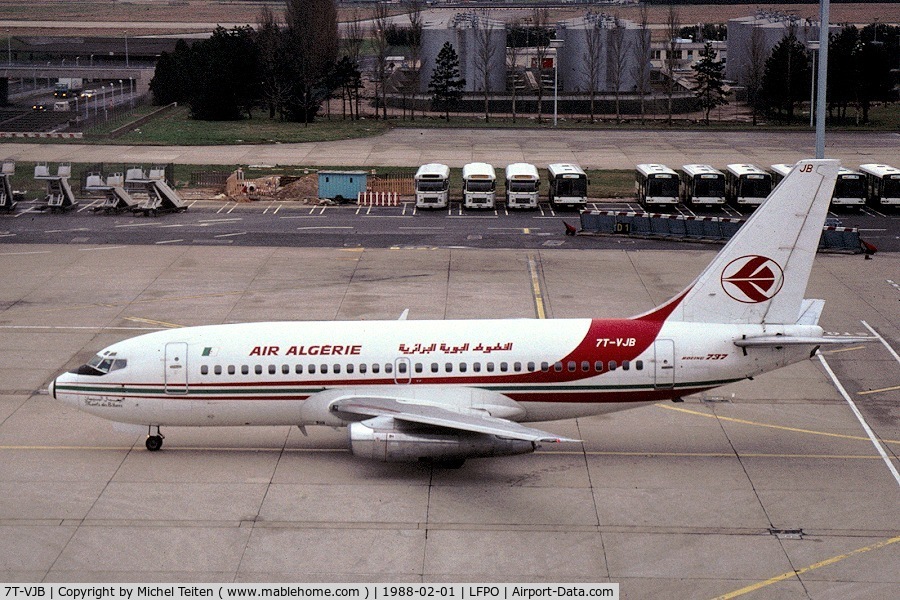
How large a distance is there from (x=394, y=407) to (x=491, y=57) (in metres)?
123

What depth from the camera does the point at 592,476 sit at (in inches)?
1248

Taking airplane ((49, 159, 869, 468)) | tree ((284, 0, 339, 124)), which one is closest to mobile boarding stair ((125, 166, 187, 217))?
airplane ((49, 159, 869, 468))

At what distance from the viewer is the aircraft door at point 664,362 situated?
106 ft

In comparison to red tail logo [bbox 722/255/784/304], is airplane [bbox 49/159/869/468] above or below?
below

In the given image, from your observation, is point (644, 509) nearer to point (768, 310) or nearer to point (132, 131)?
point (768, 310)

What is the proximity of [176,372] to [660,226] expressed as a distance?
39.4 metres

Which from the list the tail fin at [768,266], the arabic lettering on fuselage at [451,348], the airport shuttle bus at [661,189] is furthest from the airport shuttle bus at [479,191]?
the arabic lettering on fuselage at [451,348]

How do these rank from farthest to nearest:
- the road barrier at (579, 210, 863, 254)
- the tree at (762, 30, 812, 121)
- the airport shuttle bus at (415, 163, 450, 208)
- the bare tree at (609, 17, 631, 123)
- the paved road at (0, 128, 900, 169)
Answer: the bare tree at (609, 17, 631, 123) → the tree at (762, 30, 812, 121) → the paved road at (0, 128, 900, 169) → the airport shuttle bus at (415, 163, 450, 208) → the road barrier at (579, 210, 863, 254)

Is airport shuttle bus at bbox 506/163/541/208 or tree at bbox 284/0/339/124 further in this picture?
tree at bbox 284/0/339/124

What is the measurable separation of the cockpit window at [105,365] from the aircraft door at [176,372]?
1.26 metres

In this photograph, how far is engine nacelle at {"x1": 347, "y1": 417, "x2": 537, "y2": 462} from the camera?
30719 mm

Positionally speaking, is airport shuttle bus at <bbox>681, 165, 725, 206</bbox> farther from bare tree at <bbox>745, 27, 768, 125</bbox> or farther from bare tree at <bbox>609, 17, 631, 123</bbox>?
bare tree at <bbox>609, 17, 631, 123</bbox>

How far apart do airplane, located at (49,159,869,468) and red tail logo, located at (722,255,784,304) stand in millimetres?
28

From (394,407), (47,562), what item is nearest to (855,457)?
(394,407)
